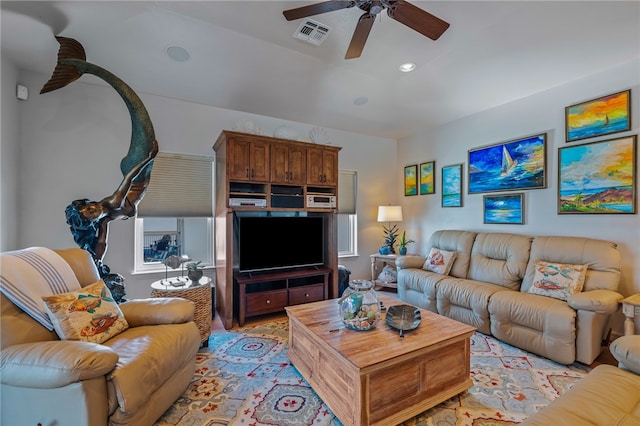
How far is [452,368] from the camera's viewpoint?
72.8 inches

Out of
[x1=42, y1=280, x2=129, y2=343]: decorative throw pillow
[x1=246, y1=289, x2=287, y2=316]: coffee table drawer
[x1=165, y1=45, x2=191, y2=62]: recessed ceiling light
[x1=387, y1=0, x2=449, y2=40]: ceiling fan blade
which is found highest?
[x1=165, y1=45, x2=191, y2=62]: recessed ceiling light

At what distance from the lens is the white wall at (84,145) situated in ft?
9.25

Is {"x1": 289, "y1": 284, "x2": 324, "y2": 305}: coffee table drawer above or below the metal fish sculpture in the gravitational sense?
below

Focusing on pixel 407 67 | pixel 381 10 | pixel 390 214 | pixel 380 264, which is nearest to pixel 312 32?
pixel 381 10

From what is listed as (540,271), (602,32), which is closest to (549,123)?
(602,32)

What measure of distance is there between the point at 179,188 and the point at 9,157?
1.48m

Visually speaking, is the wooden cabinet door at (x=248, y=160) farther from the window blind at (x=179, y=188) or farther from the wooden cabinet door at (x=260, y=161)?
the window blind at (x=179, y=188)

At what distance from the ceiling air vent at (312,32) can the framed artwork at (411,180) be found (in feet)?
9.40

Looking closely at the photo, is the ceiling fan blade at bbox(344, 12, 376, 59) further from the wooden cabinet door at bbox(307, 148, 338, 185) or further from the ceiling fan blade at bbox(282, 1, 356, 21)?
the wooden cabinet door at bbox(307, 148, 338, 185)

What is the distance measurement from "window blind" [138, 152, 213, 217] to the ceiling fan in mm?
2275

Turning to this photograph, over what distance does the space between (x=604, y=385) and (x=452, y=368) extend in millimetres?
753

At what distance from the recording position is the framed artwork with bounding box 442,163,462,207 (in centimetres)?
413

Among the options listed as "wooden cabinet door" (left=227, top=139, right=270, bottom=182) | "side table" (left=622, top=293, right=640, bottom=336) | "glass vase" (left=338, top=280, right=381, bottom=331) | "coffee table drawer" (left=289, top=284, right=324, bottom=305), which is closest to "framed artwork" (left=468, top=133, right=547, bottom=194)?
"side table" (left=622, top=293, right=640, bottom=336)

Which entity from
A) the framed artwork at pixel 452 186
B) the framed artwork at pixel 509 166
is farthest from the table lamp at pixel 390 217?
the framed artwork at pixel 509 166
